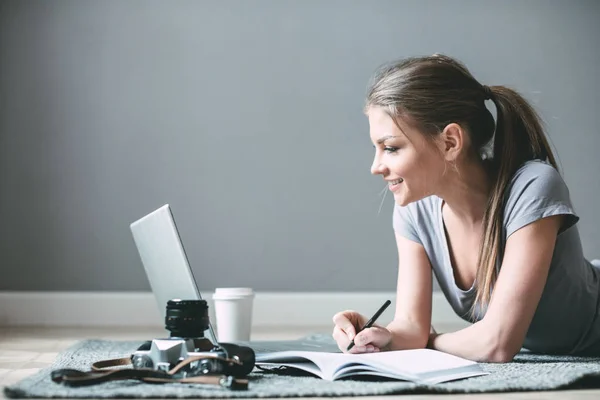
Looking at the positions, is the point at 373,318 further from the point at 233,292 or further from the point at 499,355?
the point at 233,292

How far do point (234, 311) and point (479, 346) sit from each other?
78 cm

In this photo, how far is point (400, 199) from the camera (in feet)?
5.18

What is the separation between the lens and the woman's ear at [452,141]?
4.98ft

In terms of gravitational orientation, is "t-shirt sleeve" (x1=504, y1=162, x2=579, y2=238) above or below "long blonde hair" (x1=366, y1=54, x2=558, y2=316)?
below

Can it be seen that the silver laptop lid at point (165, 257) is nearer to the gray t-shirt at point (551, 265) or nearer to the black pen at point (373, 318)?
the black pen at point (373, 318)

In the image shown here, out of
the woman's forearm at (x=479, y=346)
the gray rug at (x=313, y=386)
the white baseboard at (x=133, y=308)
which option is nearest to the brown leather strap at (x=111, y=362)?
the gray rug at (x=313, y=386)

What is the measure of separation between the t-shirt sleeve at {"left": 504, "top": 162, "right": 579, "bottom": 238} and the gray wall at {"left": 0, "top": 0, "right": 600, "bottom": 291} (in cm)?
170

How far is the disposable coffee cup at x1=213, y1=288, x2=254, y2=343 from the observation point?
201cm

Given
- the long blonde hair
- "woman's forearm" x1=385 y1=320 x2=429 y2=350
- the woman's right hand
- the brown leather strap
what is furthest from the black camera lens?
the long blonde hair

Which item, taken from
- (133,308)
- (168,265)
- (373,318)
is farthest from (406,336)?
(133,308)

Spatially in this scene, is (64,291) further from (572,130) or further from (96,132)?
(572,130)

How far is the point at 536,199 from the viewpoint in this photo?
144 cm

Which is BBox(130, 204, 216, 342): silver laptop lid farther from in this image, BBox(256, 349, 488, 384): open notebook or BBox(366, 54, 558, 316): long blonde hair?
BBox(366, 54, 558, 316): long blonde hair

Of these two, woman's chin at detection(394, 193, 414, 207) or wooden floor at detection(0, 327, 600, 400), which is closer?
wooden floor at detection(0, 327, 600, 400)
